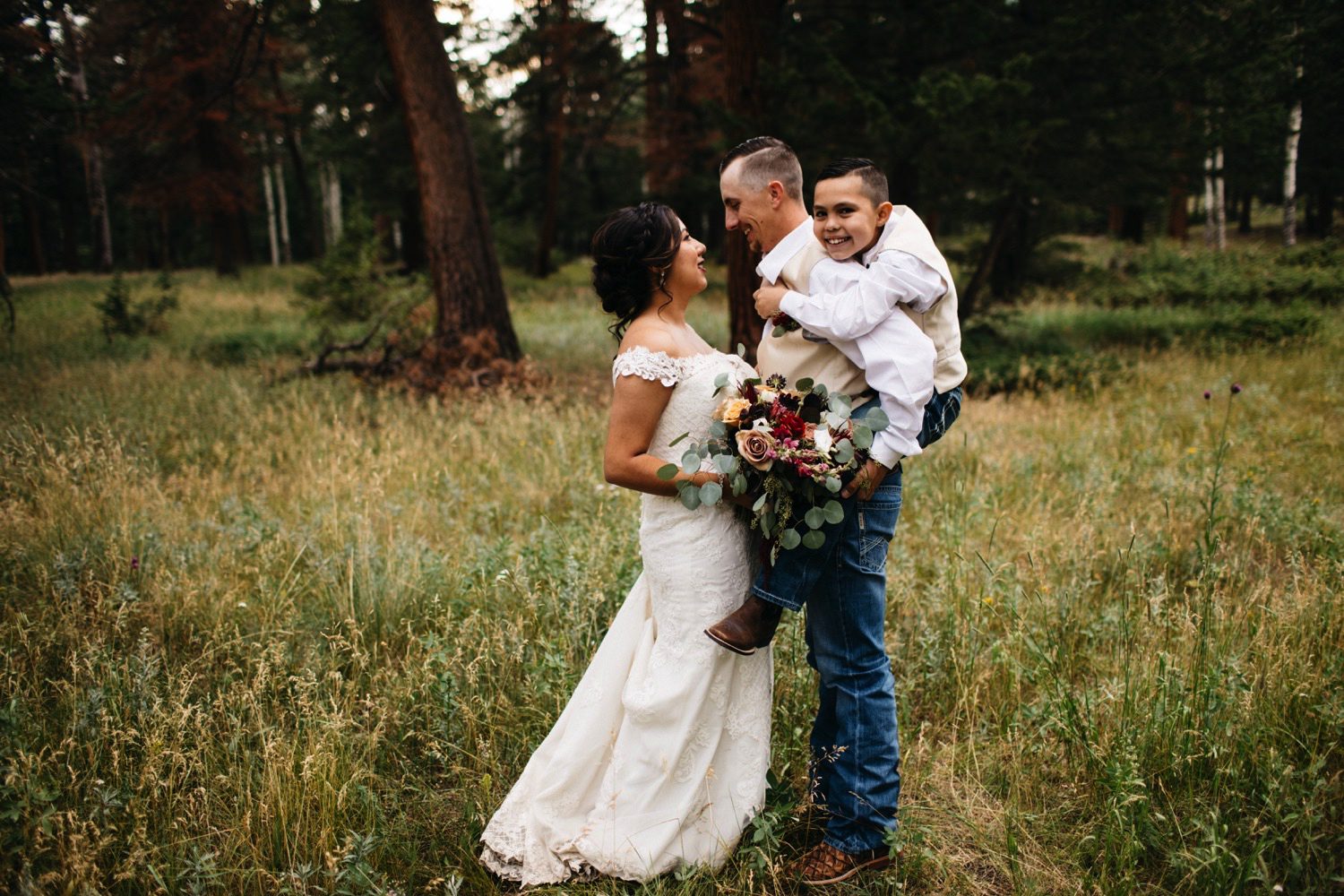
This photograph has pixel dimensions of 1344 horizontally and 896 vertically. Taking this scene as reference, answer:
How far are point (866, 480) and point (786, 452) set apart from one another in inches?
11.8

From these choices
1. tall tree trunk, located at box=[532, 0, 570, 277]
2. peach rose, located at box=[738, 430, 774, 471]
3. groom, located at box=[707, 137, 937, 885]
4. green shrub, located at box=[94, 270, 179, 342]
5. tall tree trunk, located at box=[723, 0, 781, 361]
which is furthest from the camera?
tall tree trunk, located at box=[532, 0, 570, 277]

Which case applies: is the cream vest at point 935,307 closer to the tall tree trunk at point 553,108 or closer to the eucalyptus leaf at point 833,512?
the eucalyptus leaf at point 833,512

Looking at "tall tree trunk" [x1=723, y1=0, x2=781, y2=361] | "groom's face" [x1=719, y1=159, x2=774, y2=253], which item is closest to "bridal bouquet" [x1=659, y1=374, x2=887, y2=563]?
"groom's face" [x1=719, y1=159, x2=774, y2=253]

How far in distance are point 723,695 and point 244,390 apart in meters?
7.96

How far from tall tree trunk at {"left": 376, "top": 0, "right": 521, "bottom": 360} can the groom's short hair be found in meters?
7.74

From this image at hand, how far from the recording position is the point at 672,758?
8.45ft

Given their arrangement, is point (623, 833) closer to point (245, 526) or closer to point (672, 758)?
point (672, 758)

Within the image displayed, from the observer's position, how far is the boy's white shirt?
2201 mm

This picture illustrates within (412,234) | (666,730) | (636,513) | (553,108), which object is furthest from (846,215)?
(553,108)

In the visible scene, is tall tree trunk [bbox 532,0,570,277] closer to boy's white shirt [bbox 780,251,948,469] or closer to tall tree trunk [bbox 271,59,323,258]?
tall tree trunk [bbox 271,59,323,258]

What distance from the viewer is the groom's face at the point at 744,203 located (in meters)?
2.51

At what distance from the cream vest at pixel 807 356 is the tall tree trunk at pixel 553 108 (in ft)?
56.7

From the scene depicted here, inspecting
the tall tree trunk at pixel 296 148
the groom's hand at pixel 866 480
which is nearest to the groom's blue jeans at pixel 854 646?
the groom's hand at pixel 866 480

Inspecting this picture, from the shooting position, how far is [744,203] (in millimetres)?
2531
